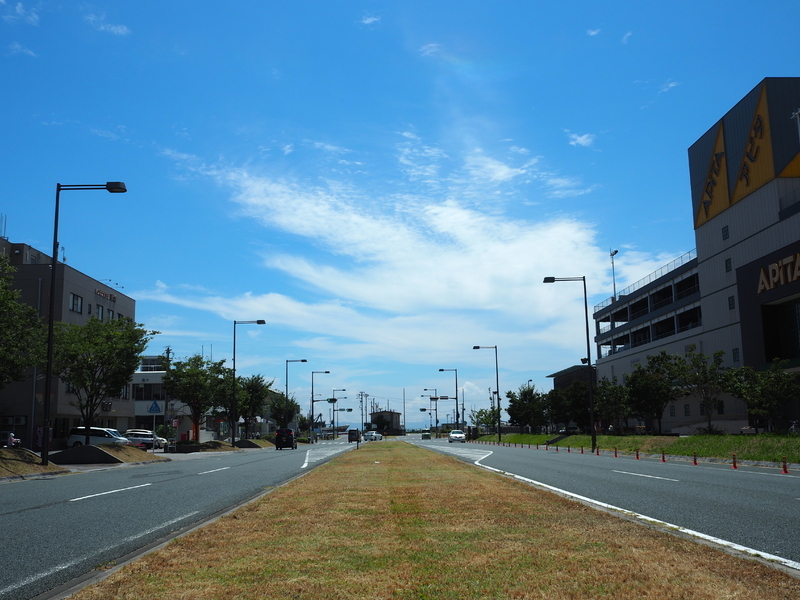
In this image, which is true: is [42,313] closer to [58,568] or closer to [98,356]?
[98,356]

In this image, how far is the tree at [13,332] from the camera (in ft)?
88.5

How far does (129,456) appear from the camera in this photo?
34.9 m

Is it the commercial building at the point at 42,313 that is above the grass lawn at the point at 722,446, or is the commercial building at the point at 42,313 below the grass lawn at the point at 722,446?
above

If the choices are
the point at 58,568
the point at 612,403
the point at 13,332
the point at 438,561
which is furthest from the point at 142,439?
the point at 438,561

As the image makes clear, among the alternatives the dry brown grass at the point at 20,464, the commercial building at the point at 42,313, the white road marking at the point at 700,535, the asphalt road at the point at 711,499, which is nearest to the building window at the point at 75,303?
the commercial building at the point at 42,313

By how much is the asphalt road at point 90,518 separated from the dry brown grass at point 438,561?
0.84 meters

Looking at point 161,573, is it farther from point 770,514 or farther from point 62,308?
point 62,308

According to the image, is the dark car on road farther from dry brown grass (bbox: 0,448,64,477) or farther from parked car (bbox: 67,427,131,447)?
dry brown grass (bbox: 0,448,64,477)

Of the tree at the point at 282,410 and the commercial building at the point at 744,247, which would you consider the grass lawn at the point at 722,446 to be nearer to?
the commercial building at the point at 744,247

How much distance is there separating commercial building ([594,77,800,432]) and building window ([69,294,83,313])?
5349 cm

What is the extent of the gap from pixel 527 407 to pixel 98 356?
5689 centimetres

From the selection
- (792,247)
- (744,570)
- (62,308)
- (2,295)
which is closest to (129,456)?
(2,295)

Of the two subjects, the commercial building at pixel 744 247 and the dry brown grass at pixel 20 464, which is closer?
the dry brown grass at pixel 20 464

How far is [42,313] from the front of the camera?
5512 cm
